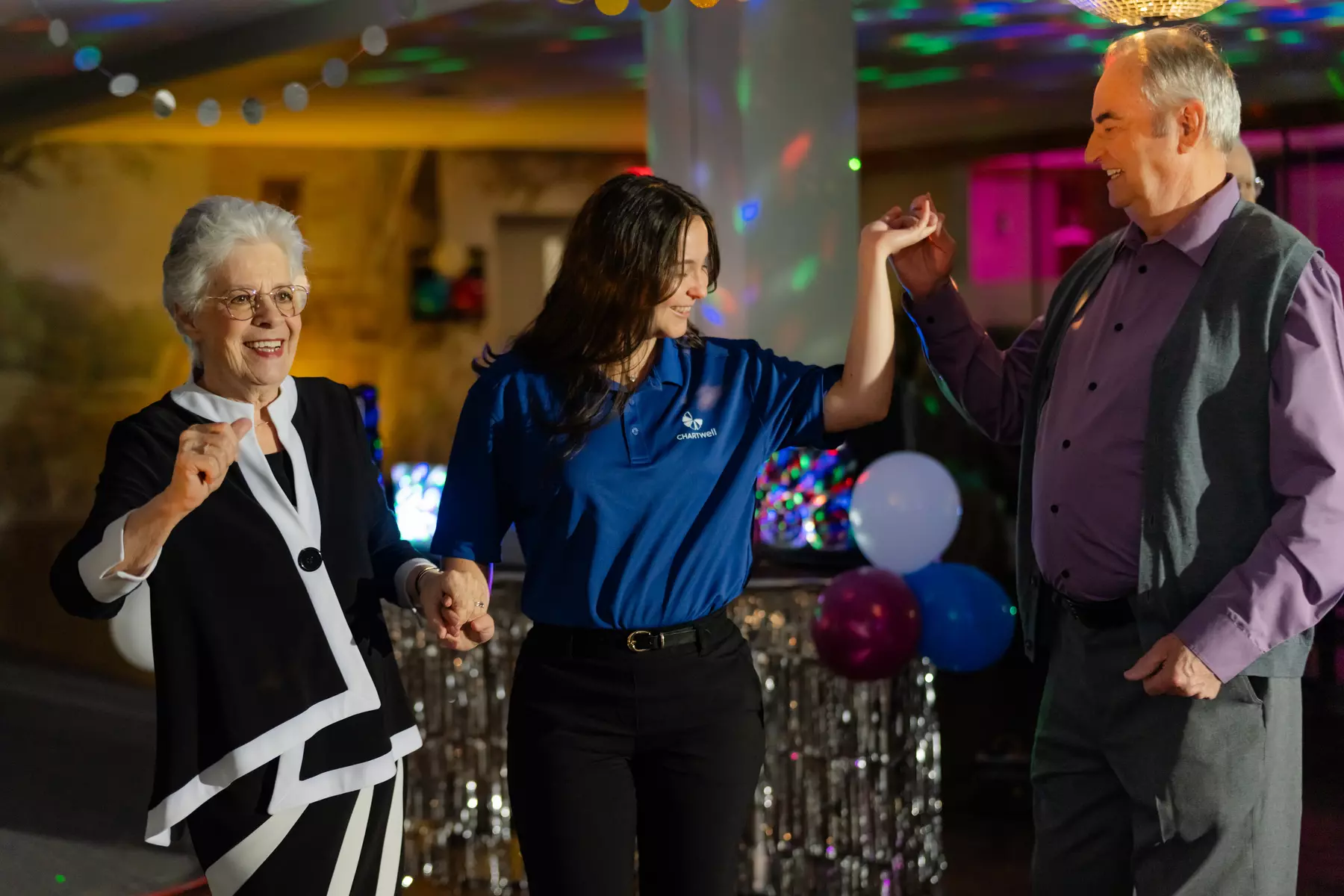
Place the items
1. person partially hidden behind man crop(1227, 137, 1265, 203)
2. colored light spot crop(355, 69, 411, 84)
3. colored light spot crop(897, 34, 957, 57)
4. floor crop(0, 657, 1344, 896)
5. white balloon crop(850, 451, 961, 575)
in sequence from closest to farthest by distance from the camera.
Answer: person partially hidden behind man crop(1227, 137, 1265, 203), white balloon crop(850, 451, 961, 575), floor crop(0, 657, 1344, 896), colored light spot crop(897, 34, 957, 57), colored light spot crop(355, 69, 411, 84)

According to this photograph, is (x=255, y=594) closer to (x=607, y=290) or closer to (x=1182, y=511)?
(x=607, y=290)

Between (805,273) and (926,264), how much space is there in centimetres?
194

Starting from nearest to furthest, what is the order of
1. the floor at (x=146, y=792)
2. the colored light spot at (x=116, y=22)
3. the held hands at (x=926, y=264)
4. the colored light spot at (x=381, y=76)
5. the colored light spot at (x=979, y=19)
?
the held hands at (x=926, y=264)
the floor at (x=146, y=792)
the colored light spot at (x=979, y=19)
the colored light spot at (x=116, y=22)
the colored light spot at (x=381, y=76)

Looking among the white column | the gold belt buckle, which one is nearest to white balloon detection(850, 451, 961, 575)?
the white column

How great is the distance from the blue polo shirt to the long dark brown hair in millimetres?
28

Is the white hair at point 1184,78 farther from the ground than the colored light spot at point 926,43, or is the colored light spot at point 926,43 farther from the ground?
the colored light spot at point 926,43

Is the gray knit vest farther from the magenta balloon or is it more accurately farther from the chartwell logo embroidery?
the magenta balloon

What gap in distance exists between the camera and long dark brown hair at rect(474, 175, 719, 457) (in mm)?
1845

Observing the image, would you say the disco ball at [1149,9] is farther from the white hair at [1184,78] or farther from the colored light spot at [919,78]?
the colored light spot at [919,78]

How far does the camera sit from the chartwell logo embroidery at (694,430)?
6.24 ft

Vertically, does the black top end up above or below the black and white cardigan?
above

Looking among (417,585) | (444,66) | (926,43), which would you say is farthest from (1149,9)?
(444,66)

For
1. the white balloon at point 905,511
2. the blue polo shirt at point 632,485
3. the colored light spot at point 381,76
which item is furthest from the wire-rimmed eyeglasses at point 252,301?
the colored light spot at point 381,76

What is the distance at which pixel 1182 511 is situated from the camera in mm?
1830
